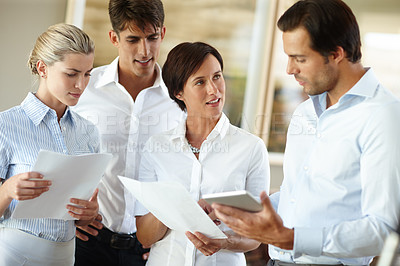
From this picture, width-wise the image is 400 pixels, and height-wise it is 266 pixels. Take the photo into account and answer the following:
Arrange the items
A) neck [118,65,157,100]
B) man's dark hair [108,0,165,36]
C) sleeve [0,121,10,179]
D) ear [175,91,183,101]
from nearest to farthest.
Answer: sleeve [0,121,10,179] < ear [175,91,183,101] < man's dark hair [108,0,165,36] < neck [118,65,157,100]

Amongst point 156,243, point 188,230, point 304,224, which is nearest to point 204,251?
point 188,230

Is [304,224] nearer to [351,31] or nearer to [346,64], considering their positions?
[346,64]

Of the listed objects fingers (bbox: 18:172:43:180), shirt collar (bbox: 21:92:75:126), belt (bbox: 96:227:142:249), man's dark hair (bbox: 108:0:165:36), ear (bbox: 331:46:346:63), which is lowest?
belt (bbox: 96:227:142:249)

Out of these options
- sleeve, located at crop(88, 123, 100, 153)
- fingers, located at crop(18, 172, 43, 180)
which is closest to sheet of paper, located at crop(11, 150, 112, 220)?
fingers, located at crop(18, 172, 43, 180)

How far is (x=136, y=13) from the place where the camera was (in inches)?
92.4

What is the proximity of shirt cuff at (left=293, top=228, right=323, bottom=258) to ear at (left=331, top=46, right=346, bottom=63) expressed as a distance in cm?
52

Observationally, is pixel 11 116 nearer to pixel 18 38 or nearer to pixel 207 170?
pixel 207 170

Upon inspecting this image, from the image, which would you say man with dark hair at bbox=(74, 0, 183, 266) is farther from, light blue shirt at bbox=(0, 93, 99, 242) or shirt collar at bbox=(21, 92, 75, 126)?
shirt collar at bbox=(21, 92, 75, 126)

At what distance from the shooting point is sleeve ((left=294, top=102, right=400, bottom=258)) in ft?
4.42

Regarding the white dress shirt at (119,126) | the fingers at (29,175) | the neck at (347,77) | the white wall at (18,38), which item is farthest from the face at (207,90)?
the white wall at (18,38)

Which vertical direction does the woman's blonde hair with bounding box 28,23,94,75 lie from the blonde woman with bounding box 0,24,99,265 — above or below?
above

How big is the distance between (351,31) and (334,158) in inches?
15.5

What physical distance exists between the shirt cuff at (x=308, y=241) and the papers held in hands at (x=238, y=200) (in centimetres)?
14

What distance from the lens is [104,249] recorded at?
2.26m
